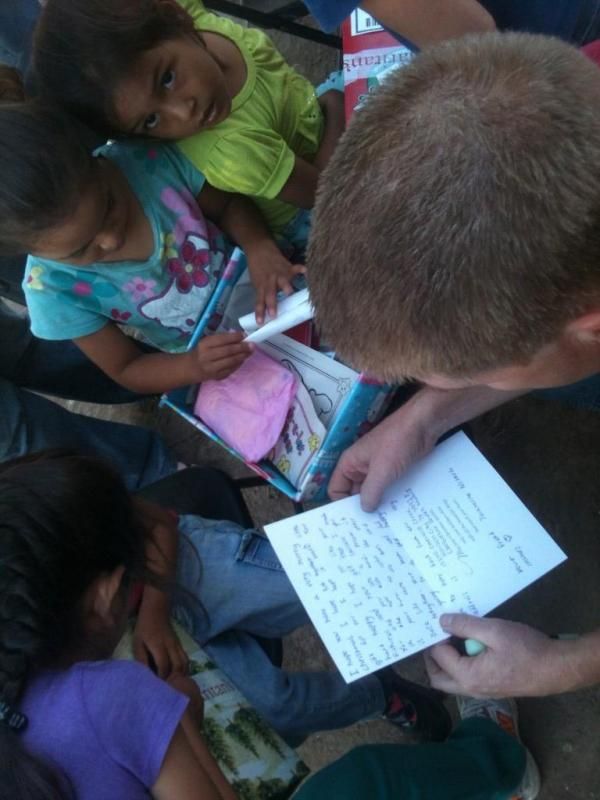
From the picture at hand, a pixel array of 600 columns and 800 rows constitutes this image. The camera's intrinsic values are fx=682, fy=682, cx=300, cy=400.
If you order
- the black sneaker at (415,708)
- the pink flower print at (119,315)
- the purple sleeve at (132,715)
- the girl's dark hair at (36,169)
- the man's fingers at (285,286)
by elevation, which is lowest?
the black sneaker at (415,708)

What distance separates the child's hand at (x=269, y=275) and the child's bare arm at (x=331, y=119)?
28 cm

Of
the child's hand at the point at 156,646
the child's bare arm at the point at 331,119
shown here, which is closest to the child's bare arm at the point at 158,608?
the child's hand at the point at 156,646

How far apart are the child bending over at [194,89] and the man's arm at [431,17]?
0.34m

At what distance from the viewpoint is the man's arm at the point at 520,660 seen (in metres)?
0.99

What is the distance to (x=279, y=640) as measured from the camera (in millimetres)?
1369

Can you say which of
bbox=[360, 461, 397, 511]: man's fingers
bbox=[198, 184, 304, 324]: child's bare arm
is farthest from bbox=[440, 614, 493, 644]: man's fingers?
bbox=[198, 184, 304, 324]: child's bare arm

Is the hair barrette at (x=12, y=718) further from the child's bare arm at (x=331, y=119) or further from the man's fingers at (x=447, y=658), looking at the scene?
the child's bare arm at (x=331, y=119)

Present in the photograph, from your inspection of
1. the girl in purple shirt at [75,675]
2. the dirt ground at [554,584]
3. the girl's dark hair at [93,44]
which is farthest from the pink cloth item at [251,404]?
the dirt ground at [554,584]

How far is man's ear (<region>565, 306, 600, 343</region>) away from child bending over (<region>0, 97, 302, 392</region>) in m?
0.69

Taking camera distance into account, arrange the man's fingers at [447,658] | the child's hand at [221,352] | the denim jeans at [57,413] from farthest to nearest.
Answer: the denim jeans at [57,413] → the child's hand at [221,352] → the man's fingers at [447,658]

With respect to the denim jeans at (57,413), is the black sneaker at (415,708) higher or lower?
lower

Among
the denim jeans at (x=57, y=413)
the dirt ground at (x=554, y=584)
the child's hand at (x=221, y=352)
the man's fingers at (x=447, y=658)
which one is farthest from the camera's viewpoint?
the denim jeans at (x=57, y=413)

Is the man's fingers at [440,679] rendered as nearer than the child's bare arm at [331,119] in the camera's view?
Yes

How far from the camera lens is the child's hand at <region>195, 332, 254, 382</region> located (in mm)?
1240
